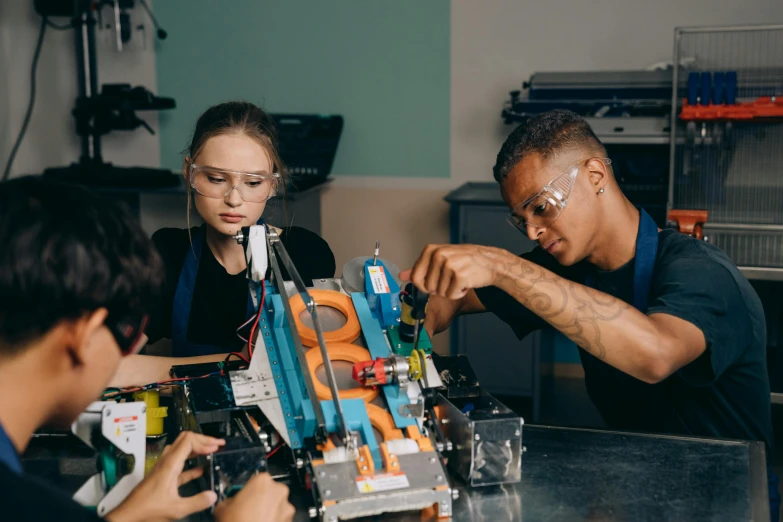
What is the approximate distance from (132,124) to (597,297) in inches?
119

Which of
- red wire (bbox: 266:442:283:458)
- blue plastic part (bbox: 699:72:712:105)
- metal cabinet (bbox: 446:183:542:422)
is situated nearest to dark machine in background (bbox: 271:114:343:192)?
metal cabinet (bbox: 446:183:542:422)

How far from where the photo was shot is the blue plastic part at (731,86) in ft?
9.64

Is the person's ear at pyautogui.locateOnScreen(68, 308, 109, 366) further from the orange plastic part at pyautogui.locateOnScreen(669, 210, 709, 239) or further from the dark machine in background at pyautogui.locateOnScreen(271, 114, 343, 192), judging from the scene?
the dark machine in background at pyautogui.locateOnScreen(271, 114, 343, 192)

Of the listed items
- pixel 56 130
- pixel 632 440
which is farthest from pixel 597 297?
pixel 56 130

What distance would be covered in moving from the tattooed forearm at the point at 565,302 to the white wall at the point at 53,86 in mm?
3177

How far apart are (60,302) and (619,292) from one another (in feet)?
3.96

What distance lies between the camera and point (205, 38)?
413 centimetres

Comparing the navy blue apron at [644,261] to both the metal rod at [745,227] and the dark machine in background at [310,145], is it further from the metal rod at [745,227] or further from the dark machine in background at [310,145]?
the dark machine in background at [310,145]

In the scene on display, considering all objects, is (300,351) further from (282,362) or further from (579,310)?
(579,310)

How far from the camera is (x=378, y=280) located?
167cm

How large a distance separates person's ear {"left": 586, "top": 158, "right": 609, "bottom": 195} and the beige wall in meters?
2.28

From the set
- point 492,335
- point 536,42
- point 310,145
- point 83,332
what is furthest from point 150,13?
point 83,332

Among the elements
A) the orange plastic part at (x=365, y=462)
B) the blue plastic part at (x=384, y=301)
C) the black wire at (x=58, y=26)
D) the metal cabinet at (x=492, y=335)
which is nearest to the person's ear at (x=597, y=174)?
the blue plastic part at (x=384, y=301)

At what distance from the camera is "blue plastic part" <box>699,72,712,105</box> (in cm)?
298
